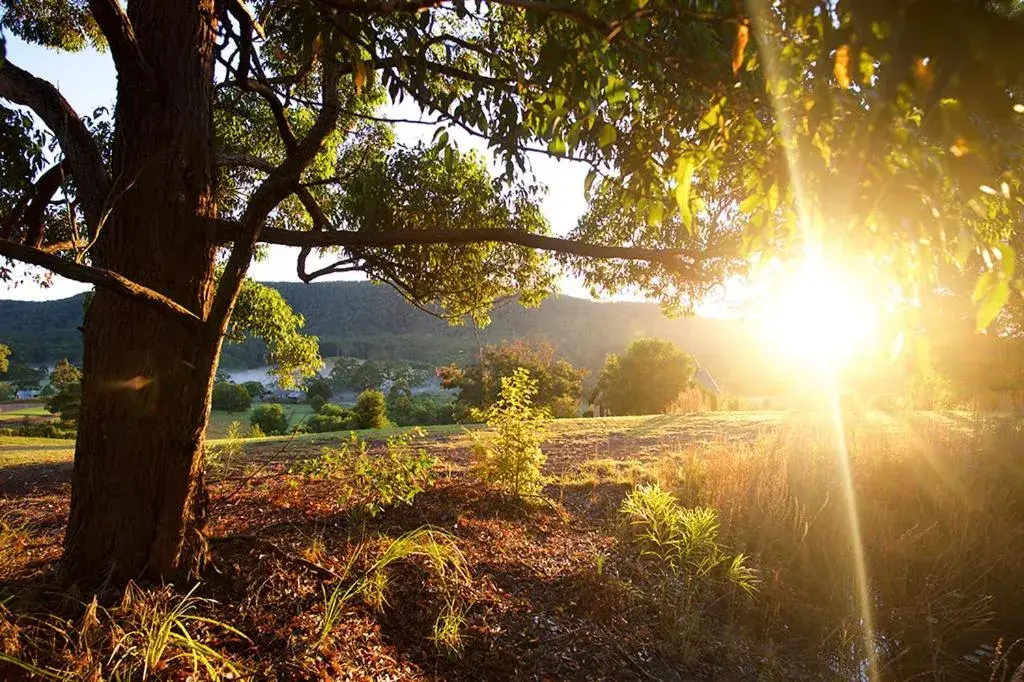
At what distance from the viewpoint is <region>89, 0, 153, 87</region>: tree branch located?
2.38 meters

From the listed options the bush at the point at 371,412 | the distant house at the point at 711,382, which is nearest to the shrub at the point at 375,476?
the distant house at the point at 711,382

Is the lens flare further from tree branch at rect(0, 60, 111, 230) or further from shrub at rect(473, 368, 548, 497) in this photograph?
shrub at rect(473, 368, 548, 497)

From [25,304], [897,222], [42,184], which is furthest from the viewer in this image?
[25,304]

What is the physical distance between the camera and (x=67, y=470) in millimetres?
6625

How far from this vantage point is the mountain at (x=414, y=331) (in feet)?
223

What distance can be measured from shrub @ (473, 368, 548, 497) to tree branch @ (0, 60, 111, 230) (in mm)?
3016

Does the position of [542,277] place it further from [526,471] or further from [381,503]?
[381,503]

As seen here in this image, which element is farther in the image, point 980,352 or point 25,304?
point 25,304

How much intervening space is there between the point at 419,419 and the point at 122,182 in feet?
78.6

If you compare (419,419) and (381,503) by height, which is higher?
(381,503)

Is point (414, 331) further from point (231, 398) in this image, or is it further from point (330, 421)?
point (330, 421)

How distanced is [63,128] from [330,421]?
72.7 feet

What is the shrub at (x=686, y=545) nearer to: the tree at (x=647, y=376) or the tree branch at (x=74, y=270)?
the tree branch at (x=74, y=270)

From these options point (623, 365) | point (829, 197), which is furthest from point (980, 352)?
point (829, 197)
